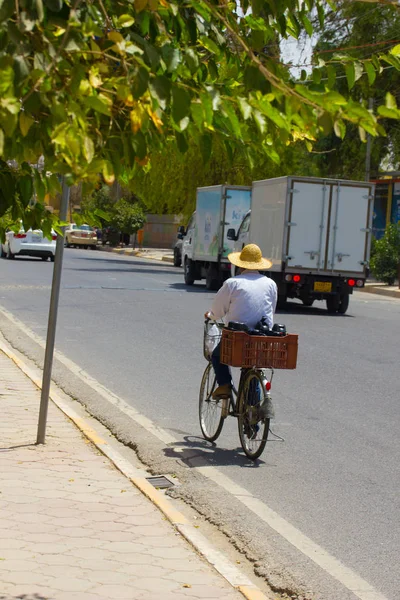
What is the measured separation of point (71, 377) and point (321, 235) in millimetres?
Result: 12450

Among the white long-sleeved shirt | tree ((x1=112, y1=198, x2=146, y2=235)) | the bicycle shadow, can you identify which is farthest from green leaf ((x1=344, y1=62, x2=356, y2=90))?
tree ((x1=112, y1=198, x2=146, y2=235))

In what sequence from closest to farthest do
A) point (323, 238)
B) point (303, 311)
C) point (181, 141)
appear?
point (181, 141) → point (303, 311) → point (323, 238)

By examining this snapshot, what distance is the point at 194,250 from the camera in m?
31.1

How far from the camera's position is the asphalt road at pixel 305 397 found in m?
6.42

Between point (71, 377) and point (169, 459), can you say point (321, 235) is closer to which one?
point (71, 377)

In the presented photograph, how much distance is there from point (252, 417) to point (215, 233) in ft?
73.2

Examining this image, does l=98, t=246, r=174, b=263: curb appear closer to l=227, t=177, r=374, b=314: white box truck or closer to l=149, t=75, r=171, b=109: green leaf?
l=227, t=177, r=374, b=314: white box truck

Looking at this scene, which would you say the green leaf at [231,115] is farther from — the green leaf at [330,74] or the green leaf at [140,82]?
the green leaf at [330,74]

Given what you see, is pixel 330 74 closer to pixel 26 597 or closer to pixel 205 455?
pixel 26 597

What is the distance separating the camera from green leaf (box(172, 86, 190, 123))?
327cm

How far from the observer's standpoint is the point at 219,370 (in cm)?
849

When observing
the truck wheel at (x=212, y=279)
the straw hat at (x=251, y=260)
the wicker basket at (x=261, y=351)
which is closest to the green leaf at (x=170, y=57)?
the wicker basket at (x=261, y=351)

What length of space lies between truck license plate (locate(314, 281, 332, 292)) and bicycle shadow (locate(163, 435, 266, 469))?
14512mm

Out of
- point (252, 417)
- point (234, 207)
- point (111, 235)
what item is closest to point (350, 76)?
point (252, 417)
